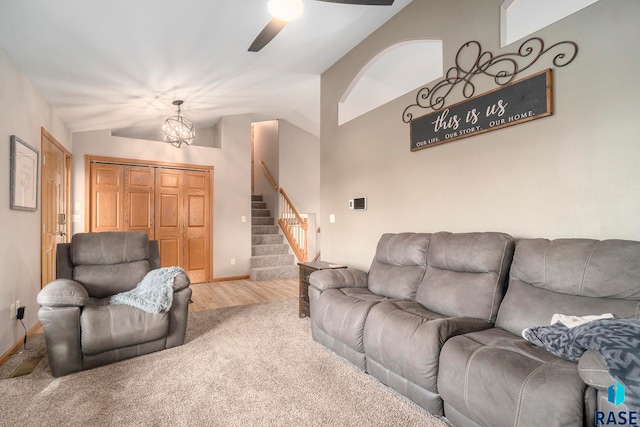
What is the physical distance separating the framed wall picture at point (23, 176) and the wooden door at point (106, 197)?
175 cm

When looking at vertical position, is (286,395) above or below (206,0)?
below

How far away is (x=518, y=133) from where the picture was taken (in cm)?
221

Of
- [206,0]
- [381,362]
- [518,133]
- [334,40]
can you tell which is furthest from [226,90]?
[381,362]

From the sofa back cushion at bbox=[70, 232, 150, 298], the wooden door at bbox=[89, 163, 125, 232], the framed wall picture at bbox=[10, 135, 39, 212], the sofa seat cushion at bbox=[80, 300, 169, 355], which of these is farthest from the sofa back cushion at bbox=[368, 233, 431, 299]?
the wooden door at bbox=[89, 163, 125, 232]

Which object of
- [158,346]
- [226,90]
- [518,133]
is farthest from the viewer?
[226,90]

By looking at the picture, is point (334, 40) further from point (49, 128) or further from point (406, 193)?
point (49, 128)

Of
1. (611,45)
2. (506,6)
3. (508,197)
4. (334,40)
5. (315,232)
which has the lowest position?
(315,232)

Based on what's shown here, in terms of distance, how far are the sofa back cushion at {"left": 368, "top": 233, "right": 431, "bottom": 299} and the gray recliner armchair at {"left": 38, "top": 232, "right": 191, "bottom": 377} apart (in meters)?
1.72

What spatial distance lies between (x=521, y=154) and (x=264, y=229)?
557 cm

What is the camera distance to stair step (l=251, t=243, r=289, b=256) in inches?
256

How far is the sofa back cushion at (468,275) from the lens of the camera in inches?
79.0

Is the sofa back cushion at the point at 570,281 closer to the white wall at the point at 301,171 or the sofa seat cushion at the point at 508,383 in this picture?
the sofa seat cushion at the point at 508,383

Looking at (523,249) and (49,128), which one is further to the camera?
(49,128)

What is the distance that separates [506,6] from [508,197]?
1.41 m
